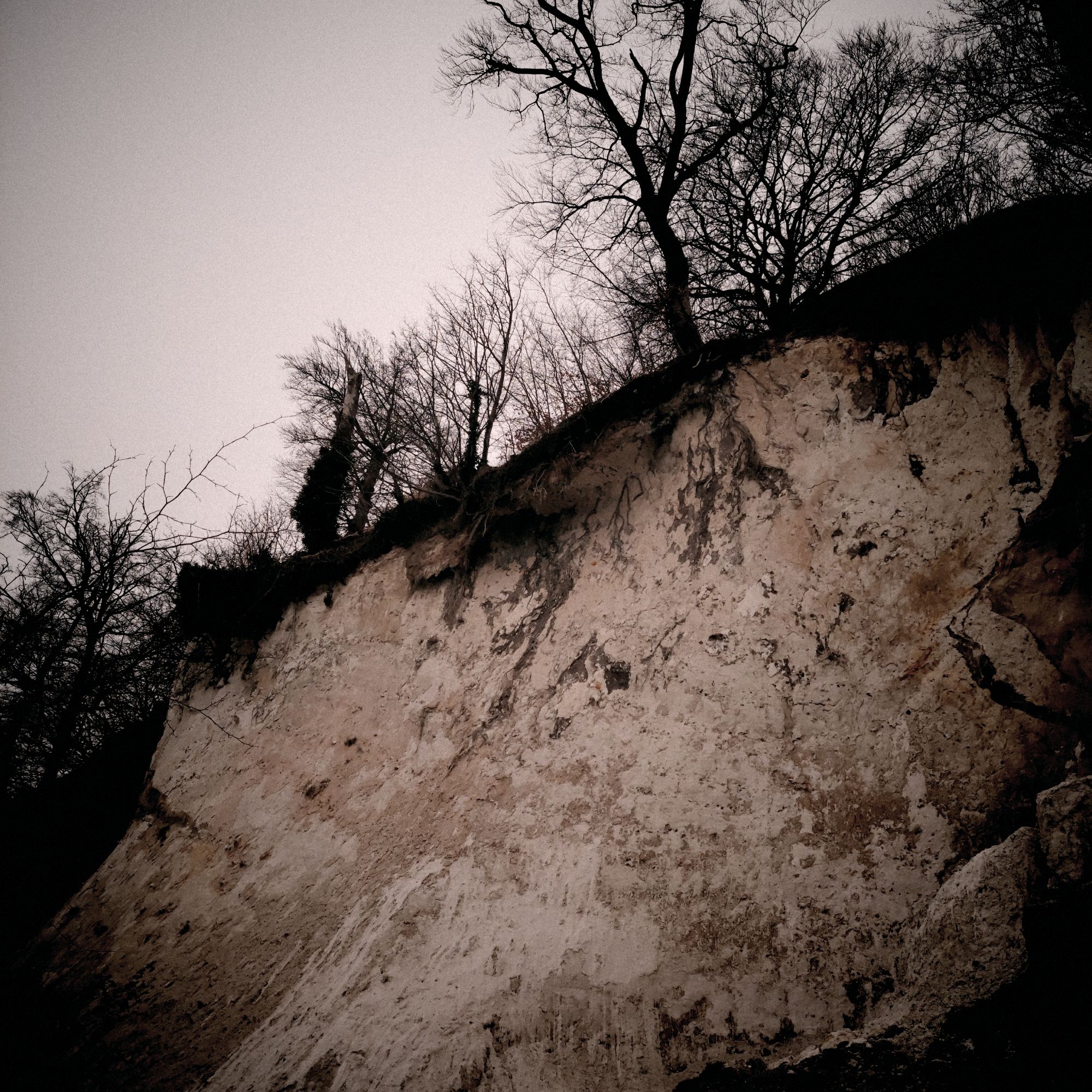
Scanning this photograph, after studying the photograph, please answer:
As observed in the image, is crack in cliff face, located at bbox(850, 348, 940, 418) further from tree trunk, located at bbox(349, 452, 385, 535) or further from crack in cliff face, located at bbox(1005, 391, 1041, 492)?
tree trunk, located at bbox(349, 452, 385, 535)

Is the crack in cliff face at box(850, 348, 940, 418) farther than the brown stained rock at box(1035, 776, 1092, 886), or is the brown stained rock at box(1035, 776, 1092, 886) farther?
the crack in cliff face at box(850, 348, 940, 418)

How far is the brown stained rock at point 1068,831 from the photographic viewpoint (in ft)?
4.93

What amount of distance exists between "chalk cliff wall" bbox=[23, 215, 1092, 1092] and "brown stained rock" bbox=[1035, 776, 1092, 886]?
0.01m

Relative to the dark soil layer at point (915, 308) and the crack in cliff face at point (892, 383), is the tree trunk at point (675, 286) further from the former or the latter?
the crack in cliff face at point (892, 383)

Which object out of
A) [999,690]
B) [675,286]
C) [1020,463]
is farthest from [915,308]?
[675,286]

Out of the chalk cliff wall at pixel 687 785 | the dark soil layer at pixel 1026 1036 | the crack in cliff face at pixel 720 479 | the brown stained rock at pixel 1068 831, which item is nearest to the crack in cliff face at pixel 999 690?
the chalk cliff wall at pixel 687 785

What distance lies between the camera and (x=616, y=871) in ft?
9.21

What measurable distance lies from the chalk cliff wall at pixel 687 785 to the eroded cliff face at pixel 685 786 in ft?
0.05

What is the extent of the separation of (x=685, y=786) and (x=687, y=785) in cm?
2

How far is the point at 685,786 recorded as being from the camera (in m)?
2.92

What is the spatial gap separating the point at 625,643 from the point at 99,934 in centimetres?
585

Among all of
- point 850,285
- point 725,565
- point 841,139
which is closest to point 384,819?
point 725,565

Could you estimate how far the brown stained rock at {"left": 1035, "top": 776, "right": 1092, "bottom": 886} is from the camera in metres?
1.50

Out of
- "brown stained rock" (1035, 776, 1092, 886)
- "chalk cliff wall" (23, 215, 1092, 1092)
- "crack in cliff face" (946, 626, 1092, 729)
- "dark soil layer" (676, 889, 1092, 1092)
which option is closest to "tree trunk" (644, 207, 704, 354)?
"chalk cliff wall" (23, 215, 1092, 1092)
